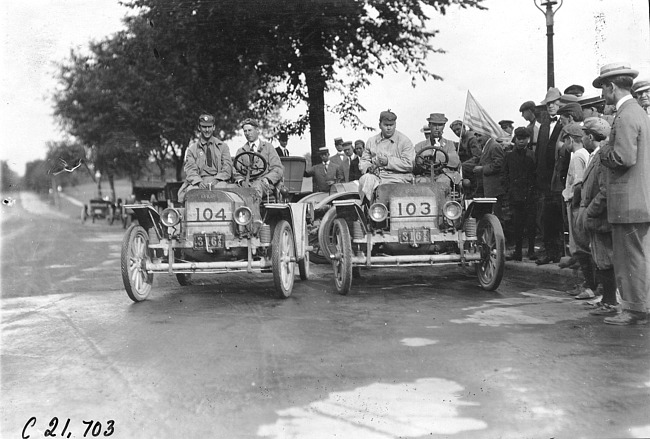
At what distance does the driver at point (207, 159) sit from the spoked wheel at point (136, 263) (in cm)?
129

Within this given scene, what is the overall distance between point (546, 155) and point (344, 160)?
255 inches

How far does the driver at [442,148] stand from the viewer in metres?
9.16

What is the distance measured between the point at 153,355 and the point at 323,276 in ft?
17.3

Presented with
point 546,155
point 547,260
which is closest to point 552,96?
point 546,155

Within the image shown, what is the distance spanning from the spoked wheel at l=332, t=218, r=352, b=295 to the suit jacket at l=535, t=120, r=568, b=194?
129 inches

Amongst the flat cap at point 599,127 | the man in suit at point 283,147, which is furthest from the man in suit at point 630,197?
the man in suit at point 283,147

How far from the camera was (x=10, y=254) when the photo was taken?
1628cm

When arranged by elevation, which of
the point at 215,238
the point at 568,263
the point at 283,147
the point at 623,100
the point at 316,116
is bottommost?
the point at 568,263

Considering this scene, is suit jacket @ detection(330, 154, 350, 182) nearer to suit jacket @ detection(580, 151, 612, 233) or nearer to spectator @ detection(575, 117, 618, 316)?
suit jacket @ detection(580, 151, 612, 233)

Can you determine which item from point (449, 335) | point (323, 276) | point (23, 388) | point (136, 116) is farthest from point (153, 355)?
point (136, 116)

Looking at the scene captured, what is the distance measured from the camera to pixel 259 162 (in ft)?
31.7

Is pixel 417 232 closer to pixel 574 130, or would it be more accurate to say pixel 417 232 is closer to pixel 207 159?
pixel 574 130

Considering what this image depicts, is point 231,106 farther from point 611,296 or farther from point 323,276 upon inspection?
point 611,296

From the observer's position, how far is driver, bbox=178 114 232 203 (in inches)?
369
